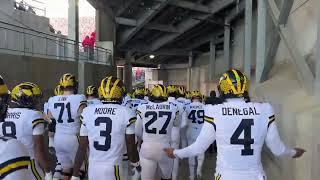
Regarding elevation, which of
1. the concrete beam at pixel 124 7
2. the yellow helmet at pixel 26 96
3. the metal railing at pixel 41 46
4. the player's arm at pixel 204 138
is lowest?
the player's arm at pixel 204 138

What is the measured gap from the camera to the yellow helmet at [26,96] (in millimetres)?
5406

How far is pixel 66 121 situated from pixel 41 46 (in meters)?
12.5

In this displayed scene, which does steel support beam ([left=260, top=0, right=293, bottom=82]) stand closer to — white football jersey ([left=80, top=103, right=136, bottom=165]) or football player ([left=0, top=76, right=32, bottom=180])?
white football jersey ([left=80, top=103, right=136, bottom=165])

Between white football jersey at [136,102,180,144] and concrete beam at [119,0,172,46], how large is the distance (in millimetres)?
16948

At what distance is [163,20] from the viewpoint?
28.7 meters

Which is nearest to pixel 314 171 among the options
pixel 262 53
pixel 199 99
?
pixel 262 53

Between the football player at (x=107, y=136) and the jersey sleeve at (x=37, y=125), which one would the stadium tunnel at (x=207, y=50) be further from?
the jersey sleeve at (x=37, y=125)

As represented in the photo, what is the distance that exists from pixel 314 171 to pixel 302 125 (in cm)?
80

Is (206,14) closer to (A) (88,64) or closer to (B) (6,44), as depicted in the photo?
(A) (88,64)

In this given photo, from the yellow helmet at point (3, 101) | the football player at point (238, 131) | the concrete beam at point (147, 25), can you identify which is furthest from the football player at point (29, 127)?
the concrete beam at point (147, 25)

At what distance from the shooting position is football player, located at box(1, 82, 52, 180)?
5.22 meters

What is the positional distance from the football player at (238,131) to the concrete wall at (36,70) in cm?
951

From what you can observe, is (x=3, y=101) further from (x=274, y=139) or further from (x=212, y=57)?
(x=212, y=57)

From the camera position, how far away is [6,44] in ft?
52.6
